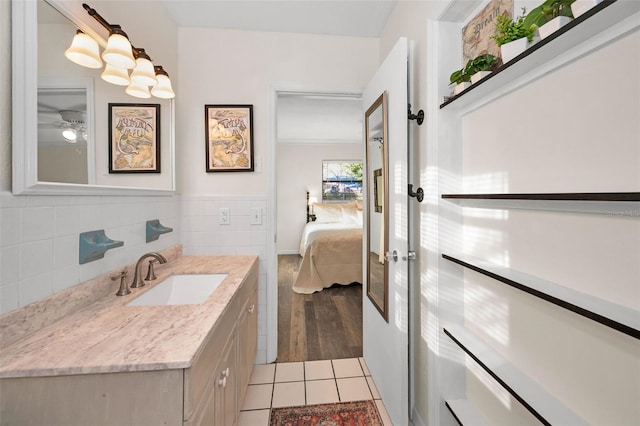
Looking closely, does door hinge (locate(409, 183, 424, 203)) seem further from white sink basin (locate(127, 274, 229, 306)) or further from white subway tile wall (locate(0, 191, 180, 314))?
Answer: white subway tile wall (locate(0, 191, 180, 314))

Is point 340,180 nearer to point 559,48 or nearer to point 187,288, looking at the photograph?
point 187,288

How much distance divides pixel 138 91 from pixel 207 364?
4.84 feet

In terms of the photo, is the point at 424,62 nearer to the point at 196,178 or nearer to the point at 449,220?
the point at 449,220

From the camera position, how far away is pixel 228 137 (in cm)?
215

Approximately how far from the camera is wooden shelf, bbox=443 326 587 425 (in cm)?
82

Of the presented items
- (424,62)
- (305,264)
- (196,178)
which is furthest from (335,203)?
(424,62)

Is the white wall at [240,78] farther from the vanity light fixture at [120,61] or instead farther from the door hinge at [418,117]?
the door hinge at [418,117]

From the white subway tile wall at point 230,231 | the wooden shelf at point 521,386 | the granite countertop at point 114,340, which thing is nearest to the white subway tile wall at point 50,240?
the granite countertop at point 114,340

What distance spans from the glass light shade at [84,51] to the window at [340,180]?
18.1ft

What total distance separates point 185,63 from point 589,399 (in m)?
2.82

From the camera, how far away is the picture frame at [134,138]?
1347mm

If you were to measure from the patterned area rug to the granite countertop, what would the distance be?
0.97 m

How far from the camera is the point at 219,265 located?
185 centimetres

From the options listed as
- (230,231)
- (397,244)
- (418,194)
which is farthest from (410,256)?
(230,231)
